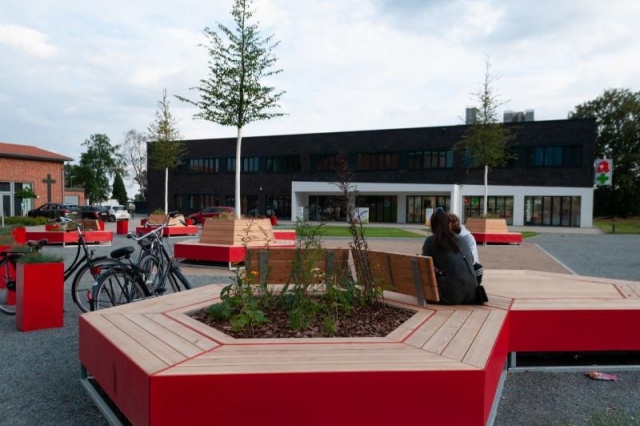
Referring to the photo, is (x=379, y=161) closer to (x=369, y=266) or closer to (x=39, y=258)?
(x=39, y=258)

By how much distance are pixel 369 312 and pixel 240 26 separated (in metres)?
10.0

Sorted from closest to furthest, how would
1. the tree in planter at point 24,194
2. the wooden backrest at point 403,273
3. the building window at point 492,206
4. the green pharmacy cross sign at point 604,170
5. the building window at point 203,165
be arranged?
1. the wooden backrest at point 403,273
2. the building window at point 492,206
3. the green pharmacy cross sign at point 604,170
4. the tree in planter at point 24,194
5. the building window at point 203,165

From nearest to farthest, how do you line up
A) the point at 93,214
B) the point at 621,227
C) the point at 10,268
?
the point at 10,268 < the point at 93,214 < the point at 621,227

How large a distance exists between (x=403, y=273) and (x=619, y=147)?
65.1 meters

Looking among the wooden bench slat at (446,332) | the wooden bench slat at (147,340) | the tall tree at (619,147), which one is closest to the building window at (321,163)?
the tall tree at (619,147)

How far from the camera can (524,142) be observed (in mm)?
36969

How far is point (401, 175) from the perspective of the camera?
1642 inches

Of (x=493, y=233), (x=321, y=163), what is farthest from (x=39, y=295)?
(x=321, y=163)

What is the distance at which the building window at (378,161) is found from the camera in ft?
138

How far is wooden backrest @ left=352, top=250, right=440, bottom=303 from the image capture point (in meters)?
4.20

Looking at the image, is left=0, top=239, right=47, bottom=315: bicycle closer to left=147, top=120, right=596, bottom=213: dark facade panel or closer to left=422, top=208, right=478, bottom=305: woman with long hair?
left=422, top=208, right=478, bottom=305: woman with long hair

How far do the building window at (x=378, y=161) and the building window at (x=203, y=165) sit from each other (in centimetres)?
1465

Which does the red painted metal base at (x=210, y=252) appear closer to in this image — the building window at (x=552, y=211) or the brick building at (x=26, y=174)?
the building window at (x=552, y=211)

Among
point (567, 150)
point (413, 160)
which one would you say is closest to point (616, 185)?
point (567, 150)
